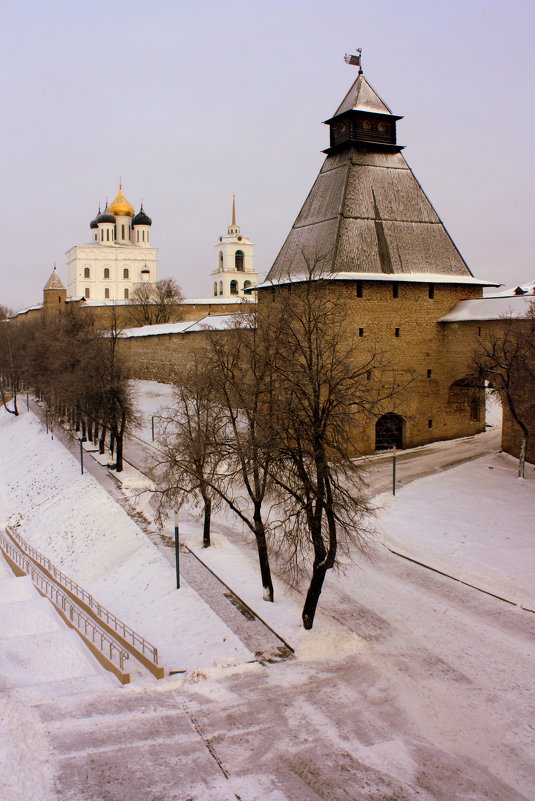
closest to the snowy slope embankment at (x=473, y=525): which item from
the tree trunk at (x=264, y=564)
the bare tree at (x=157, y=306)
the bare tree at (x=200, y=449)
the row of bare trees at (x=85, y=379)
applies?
→ the tree trunk at (x=264, y=564)

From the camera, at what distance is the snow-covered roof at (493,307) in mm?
24953

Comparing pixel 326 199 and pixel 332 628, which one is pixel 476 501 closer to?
pixel 332 628

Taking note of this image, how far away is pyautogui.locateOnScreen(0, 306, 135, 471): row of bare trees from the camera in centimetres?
2581

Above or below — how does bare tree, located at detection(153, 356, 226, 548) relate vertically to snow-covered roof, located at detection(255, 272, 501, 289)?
below

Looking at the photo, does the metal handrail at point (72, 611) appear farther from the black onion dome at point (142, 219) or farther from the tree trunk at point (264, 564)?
the black onion dome at point (142, 219)

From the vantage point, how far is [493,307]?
85.2 ft

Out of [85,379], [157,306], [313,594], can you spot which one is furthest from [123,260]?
[313,594]

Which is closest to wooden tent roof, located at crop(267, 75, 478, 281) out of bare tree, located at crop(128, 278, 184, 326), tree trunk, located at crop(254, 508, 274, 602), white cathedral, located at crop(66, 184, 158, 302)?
tree trunk, located at crop(254, 508, 274, 602)

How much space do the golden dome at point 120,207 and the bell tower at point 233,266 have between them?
12.4m

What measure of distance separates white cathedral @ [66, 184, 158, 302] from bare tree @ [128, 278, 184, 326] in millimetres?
21364

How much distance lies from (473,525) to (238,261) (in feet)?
263

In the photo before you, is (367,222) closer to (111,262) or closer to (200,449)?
(200,449)

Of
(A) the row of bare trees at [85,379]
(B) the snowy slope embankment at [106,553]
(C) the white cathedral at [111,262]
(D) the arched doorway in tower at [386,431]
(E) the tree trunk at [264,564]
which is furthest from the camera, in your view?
(C) the white cathedral at [111,262]

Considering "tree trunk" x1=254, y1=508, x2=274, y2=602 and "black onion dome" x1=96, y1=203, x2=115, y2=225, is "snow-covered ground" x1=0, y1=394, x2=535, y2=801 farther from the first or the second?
"black onion dome" x1=96, y1=203, x2=115, y2=225
